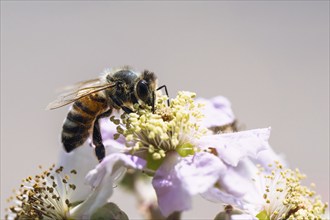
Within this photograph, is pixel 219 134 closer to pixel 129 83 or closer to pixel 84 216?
pixel 129 83

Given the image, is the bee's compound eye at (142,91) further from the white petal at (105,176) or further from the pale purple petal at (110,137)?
the white petal at (105,176)

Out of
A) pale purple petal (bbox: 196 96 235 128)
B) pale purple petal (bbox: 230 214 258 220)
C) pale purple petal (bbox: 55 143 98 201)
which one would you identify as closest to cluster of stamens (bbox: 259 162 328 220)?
pale purple petal (bbox: 230 214 258 220)

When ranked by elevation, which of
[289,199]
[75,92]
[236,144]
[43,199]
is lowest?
[289,199]

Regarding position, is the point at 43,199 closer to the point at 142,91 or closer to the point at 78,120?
the point at 78,120

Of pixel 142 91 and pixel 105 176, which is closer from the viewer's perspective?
pixel 105 176

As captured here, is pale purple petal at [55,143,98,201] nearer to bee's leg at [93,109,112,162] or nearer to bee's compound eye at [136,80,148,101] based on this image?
bee's leg at [93,109,112,162]

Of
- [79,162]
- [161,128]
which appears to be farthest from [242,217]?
[79,162]

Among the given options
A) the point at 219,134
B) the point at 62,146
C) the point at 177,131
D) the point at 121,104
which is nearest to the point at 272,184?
the point at 219,134
